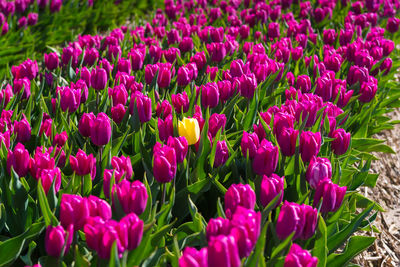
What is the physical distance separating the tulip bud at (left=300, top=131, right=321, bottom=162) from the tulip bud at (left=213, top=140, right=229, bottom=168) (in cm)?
30

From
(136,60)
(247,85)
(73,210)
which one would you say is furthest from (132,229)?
(136,60)

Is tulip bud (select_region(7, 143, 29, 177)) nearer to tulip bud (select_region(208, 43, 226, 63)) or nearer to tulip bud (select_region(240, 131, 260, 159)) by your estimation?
tulip bud (select_region(240, 131, 260, 159))

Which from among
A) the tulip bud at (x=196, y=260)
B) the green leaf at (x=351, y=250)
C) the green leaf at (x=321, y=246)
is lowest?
the green leaf at (x=351, y=250)

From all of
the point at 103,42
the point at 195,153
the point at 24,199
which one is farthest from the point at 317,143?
the point at 103,42

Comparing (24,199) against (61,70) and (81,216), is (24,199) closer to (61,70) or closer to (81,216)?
(81,216)

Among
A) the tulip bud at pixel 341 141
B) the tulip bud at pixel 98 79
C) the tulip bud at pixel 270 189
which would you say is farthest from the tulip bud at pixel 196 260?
the tulip bud at pixel 98 79

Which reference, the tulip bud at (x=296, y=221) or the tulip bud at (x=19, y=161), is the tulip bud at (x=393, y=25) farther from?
the tulip bud at (x=19, y=161)

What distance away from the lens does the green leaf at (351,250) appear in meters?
1.73

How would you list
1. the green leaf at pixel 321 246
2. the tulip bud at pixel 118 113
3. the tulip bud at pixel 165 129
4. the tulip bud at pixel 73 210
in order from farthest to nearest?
the tulip bud at pixel 118 113, the tulip bud at pixel 165 129, the green leaf at pixel 321 246, the tulip bud at pixel 73 210

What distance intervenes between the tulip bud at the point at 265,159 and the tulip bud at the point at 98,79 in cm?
110

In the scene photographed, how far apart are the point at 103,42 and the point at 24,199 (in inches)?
96.6

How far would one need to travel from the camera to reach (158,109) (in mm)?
2383

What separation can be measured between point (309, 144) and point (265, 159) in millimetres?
233

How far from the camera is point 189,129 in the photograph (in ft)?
6.20
